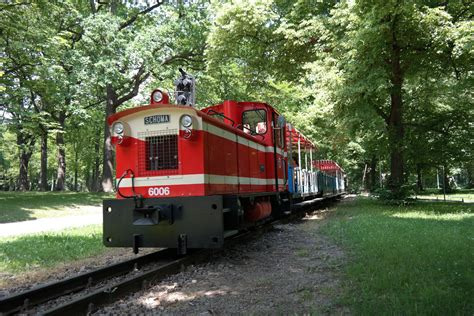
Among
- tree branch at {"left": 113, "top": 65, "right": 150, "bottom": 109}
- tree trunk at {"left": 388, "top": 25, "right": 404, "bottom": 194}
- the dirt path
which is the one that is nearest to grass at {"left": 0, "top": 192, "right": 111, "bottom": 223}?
tree branch at {"left": 113, "top": 65, "right": 150, "bottom": 109}

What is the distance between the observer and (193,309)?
15.8 ft

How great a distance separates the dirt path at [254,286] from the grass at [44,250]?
297 cm

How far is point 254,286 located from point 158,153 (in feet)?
9.89

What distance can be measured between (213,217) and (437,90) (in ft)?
57.0

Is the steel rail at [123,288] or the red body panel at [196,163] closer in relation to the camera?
the steel rail at [123,288]

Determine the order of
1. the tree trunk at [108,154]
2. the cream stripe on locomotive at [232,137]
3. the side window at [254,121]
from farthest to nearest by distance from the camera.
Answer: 1. the tree trunk at [108,154]
2. the side window at [254,121]
3. the cream stripe on locomotive at [232,137]

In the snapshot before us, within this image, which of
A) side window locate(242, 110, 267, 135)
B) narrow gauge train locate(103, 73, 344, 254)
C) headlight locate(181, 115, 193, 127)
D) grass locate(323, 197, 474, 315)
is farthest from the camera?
side window locate(242, 110, 267, 135)

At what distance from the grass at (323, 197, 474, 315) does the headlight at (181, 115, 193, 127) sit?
3529 mm

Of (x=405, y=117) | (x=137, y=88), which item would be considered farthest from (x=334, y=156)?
(x=137, y=88)

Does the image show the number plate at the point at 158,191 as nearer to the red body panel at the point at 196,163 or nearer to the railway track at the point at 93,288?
the red body panel at the point at 196,163

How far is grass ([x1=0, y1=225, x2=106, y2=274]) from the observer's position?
7.55 m

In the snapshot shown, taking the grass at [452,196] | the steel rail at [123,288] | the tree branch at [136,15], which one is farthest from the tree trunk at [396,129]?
the tree branch at [136,15]

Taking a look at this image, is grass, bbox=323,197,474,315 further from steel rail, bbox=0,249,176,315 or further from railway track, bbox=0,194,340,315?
steel rail, bbox=0,249,176,315

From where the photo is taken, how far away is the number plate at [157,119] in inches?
285
